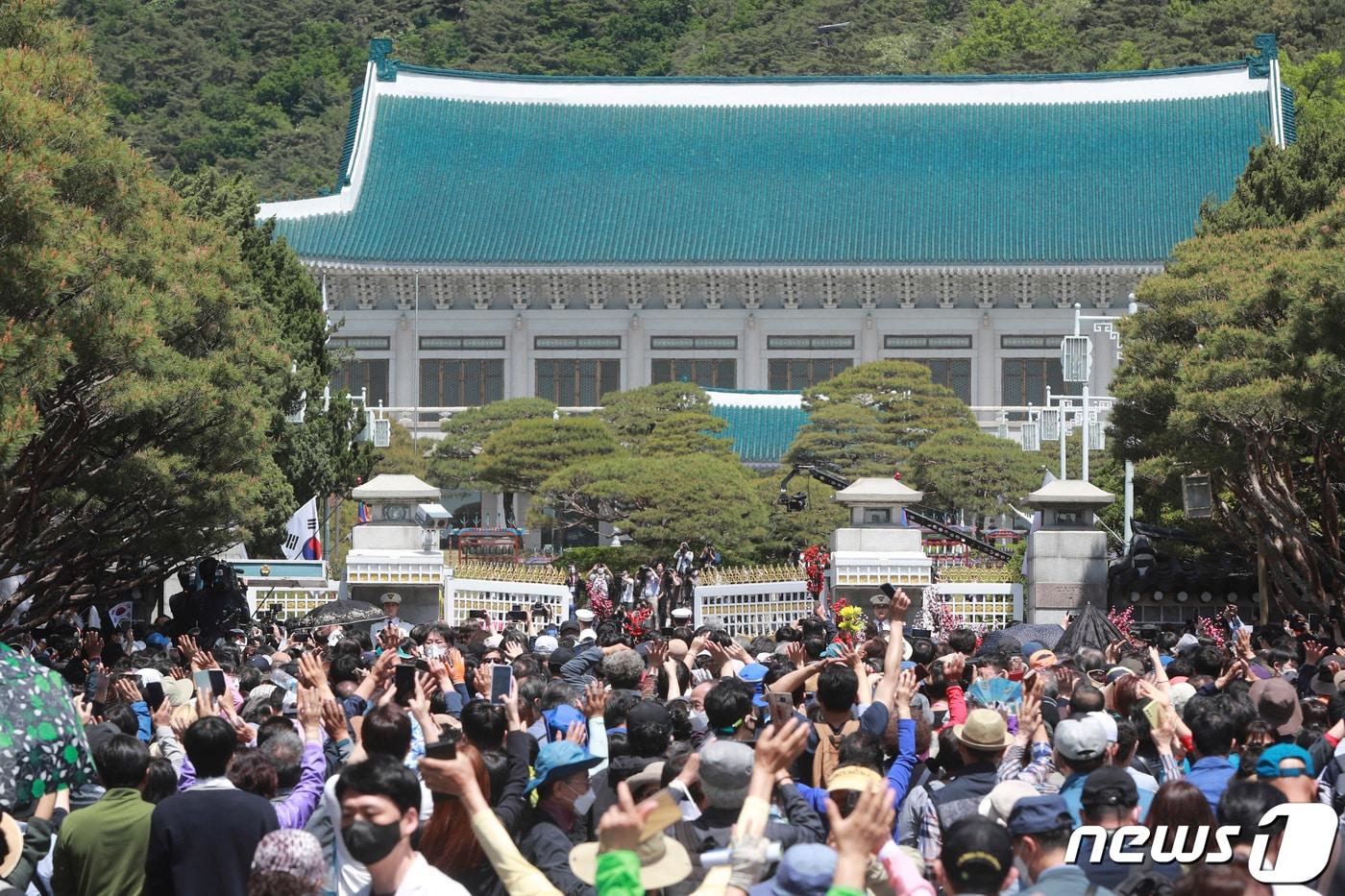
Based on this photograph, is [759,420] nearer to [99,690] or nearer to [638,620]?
[638,620]

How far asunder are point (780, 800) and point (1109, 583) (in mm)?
17854

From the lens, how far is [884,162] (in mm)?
55688

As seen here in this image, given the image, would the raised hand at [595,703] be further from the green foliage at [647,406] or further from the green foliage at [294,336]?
A: the green foliage at [647,406]

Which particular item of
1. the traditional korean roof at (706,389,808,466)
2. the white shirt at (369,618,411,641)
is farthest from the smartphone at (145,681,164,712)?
the traditional korean roof at (706,389,808,466)

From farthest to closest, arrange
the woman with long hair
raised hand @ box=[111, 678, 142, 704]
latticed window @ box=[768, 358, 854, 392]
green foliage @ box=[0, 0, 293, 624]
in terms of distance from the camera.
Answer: latticed window @ box=[768, 358, 854, 392] → green foliage @ box=[0, 0, 293, 624] → raised hand @ box=[111, 678, 142, 704] → the woman with long hair

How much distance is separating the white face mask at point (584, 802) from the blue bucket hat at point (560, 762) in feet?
0.44

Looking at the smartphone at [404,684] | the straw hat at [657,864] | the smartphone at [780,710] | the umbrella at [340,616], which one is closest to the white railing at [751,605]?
the umbrella at [340,616]

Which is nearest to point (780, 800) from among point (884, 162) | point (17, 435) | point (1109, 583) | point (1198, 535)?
point (17, 435)

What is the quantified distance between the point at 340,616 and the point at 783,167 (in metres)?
36.9

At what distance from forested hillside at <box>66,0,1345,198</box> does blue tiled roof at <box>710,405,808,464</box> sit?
29869 mm

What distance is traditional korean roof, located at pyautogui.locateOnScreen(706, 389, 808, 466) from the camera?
47.0m

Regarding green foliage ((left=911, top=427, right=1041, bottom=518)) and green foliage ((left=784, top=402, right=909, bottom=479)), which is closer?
green foliage ((left=911, top=427, right=1041, bottom=518))

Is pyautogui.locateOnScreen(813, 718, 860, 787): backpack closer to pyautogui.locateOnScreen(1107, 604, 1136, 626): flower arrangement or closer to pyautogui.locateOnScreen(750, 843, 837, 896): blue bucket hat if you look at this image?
pyautogui.locateOnScreen(750, 843, 837, 896): blue bucket hat

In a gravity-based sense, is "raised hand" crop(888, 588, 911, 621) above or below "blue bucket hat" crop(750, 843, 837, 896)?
above
